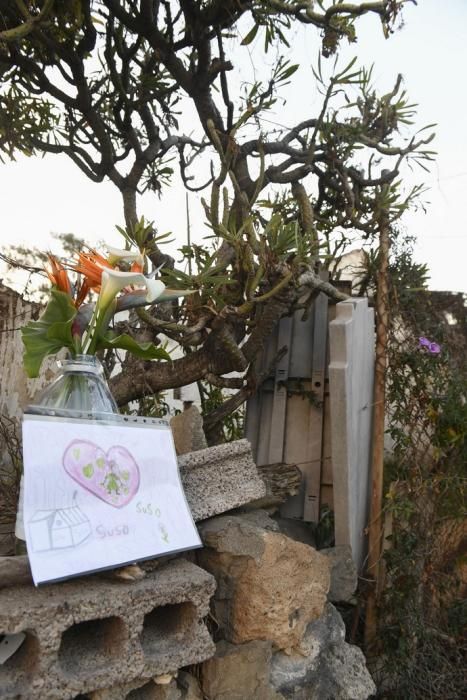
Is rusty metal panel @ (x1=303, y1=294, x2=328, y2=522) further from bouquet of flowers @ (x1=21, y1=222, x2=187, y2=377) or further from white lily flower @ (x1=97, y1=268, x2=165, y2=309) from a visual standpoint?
white lily flower @ (x1=97, y1=268, x2=165, y2=309)

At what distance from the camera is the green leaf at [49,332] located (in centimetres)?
205

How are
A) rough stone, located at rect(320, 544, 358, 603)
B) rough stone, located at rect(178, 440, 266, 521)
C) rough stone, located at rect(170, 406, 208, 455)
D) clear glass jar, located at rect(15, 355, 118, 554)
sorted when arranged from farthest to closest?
rough stone, located at rect(320, 544, 358, 603) < rough stone, located at rect(170, 406, 208, 455) < rough stone, located at rect(178, 440, 266, 521) < clear glass jar, located at rect(15, 355, 118, 554)

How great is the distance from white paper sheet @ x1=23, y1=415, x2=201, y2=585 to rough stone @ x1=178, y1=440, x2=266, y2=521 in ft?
0.67

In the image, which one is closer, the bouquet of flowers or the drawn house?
the drawn house

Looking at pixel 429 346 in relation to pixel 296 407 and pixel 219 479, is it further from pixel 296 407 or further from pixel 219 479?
pixel 219 479

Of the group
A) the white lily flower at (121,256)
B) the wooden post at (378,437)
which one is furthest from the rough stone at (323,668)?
the white lily flower at (121,256)

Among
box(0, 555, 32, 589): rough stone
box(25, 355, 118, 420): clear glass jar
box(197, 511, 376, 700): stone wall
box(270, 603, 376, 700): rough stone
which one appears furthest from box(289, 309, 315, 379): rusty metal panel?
box(0, 555, 32, 589): rough stone

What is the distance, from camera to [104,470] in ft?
6.21

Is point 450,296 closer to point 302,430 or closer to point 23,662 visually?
point 302,430

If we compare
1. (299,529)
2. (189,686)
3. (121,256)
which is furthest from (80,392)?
(299,529)

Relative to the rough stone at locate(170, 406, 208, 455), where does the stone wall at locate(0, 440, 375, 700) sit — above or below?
below

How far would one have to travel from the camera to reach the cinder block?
62.0 inches

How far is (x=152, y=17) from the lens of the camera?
3186mm

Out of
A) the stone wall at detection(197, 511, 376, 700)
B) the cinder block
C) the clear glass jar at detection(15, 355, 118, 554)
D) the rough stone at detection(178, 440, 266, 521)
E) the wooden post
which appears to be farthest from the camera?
the wooden post
